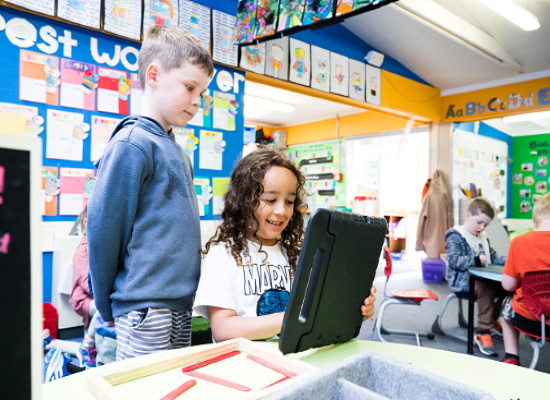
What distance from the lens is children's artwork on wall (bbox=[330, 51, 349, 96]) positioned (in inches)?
157

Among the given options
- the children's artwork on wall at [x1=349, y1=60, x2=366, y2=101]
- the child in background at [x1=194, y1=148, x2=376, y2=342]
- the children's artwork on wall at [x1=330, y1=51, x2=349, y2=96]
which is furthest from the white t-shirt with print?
the children's artwork on wall at [x1=349, y1=60, x2=366, y2=101]

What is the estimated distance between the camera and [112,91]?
260cm

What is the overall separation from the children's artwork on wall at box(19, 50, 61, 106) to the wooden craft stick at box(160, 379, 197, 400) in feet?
7.50

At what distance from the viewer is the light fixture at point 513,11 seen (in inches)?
126

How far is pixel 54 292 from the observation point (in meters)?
2.46

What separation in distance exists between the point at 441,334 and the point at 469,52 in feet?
10.5

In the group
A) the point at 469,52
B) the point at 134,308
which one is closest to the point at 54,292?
the point at 134,308

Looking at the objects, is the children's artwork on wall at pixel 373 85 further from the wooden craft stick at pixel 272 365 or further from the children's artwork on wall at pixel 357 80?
the wooden craft stick at pixel 272 365

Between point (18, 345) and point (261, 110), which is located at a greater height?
point (261, 110)

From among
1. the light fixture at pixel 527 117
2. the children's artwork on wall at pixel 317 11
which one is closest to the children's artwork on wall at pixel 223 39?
the children's artwork on wall at pixel 317 11

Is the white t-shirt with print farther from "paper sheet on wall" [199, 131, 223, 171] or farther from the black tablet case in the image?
"paper sheet on wall" [199, 131, 223, 171]

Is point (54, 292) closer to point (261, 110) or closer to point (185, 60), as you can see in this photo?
point (185, 60)

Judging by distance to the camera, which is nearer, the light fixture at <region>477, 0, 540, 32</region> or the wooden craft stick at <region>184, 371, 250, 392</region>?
the wooden craft stick at <region>184, 371, 250, 392</region>

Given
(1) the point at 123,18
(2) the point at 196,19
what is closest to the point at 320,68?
(2) the point at 196,19
